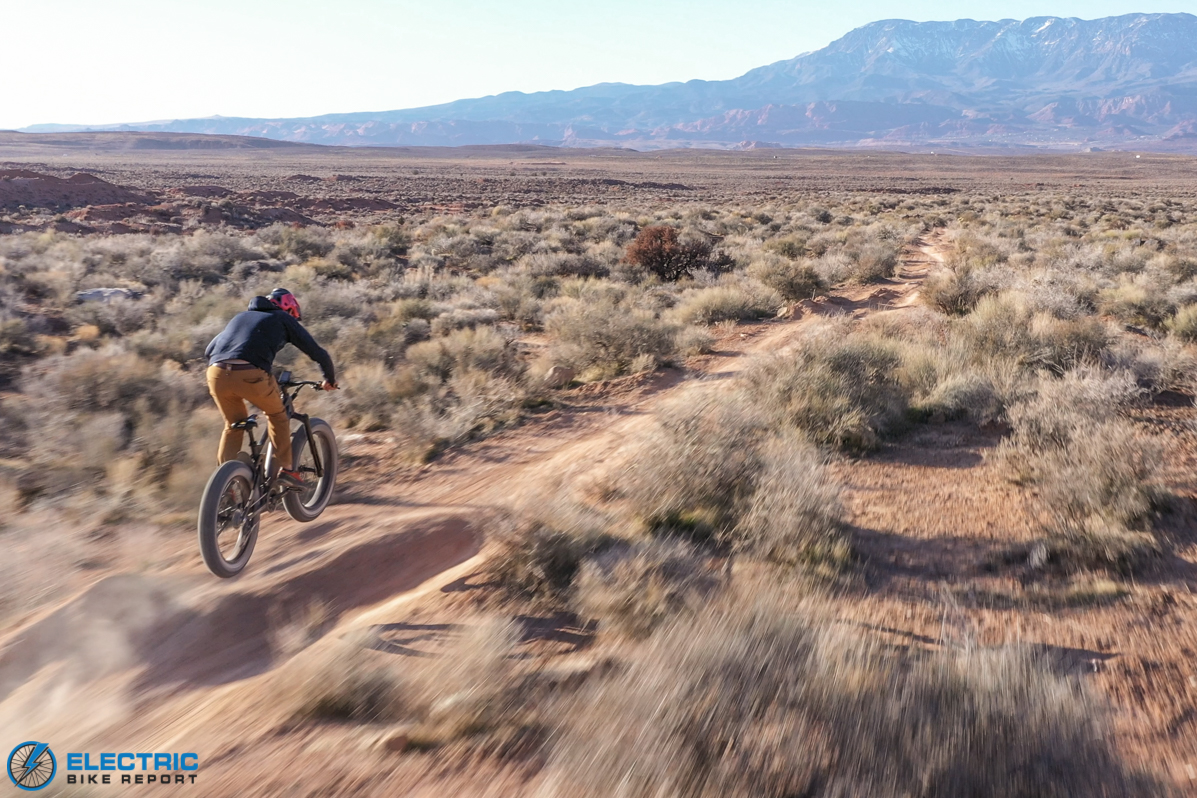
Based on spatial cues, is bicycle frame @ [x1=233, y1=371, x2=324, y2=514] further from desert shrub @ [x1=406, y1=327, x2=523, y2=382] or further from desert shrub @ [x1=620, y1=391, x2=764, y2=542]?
desert shrub @ [x1=406, y1=327, x2=523, y2=382]

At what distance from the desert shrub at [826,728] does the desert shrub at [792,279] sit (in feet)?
41.5

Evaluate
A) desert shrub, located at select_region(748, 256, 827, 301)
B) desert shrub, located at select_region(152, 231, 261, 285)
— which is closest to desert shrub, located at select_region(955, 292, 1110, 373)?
desert shrub, located at select_region(748, 256, 827, 301)

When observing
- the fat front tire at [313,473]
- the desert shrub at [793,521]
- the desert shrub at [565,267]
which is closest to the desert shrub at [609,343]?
the fat front tire at [313,473]

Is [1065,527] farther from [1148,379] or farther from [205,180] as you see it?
[205,180]

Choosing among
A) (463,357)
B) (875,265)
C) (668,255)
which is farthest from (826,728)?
(875,265)

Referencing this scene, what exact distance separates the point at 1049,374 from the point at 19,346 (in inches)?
537

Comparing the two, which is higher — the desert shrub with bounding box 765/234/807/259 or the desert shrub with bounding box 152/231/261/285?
the desert shrub with bounding box 152/231/261/285

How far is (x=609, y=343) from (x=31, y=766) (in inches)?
331

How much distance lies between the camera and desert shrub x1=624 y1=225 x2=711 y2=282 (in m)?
17.7

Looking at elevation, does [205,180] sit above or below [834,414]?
above

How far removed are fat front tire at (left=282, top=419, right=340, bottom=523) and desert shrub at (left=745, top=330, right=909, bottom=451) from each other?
4173 millimetres

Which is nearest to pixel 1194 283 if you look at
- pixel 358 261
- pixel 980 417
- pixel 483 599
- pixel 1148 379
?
pixel 1148 379

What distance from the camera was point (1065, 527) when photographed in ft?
15.7

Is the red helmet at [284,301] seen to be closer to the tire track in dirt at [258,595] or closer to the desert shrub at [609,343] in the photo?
the tire track in dirt at [258,595]
